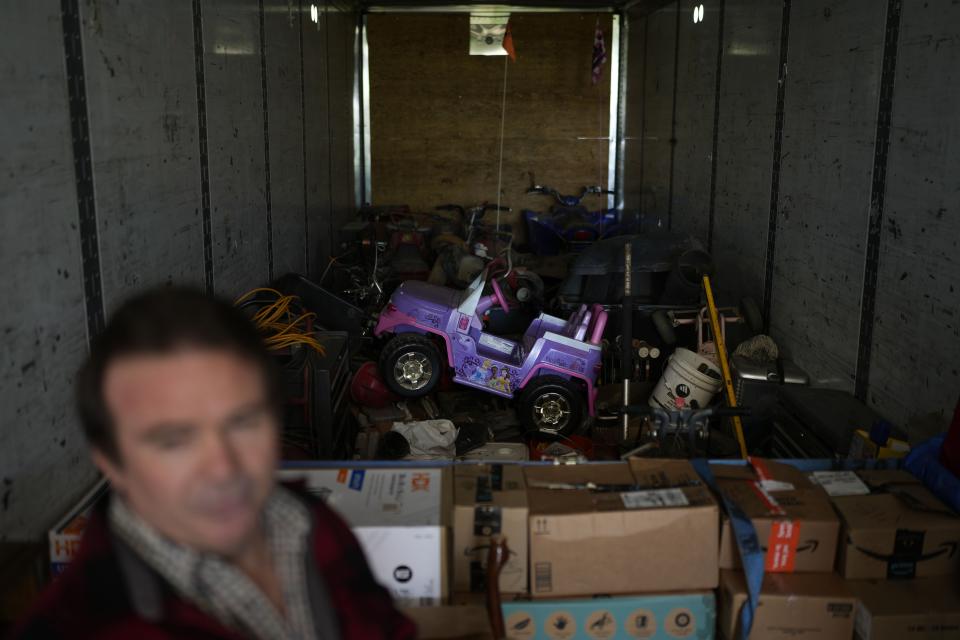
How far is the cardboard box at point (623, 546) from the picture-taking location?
2.39m

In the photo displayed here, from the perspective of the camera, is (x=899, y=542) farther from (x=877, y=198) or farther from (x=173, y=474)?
(x=173, y=474)

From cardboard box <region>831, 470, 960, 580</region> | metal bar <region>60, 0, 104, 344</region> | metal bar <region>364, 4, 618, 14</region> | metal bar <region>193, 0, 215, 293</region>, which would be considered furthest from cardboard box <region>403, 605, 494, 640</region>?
metal bar <region>364, 4, 618, 14</region>

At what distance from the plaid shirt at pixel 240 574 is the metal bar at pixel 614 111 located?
10011mm

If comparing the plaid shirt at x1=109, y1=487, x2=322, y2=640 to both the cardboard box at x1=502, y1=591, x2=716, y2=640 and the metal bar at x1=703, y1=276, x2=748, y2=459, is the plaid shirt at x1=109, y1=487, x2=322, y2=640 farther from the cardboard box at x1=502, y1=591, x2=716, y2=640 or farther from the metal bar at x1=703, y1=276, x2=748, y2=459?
the metal bar at x1=703, y1=276, x2=748, y2=459

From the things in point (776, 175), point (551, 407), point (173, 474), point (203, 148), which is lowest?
point (551, 407)

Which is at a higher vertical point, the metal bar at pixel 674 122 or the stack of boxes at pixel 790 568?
the metal bar at pixel 674 122

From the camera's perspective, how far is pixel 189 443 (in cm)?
109

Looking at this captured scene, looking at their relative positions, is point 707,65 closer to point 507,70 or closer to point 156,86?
point 507,70

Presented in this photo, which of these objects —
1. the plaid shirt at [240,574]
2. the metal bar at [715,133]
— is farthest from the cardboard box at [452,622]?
the metal bar at [715,133]

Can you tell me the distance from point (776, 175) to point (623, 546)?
11.8 ft

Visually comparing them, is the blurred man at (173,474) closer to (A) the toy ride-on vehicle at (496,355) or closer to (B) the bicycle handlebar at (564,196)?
(A) the toy ride-on vehicle at (496,355)

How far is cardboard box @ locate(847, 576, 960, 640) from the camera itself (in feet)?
7.45

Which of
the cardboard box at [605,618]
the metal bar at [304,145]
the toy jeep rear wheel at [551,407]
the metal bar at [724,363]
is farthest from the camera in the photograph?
the metal bar at [304,145]

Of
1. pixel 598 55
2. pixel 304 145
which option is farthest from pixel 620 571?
pixel 598 55
